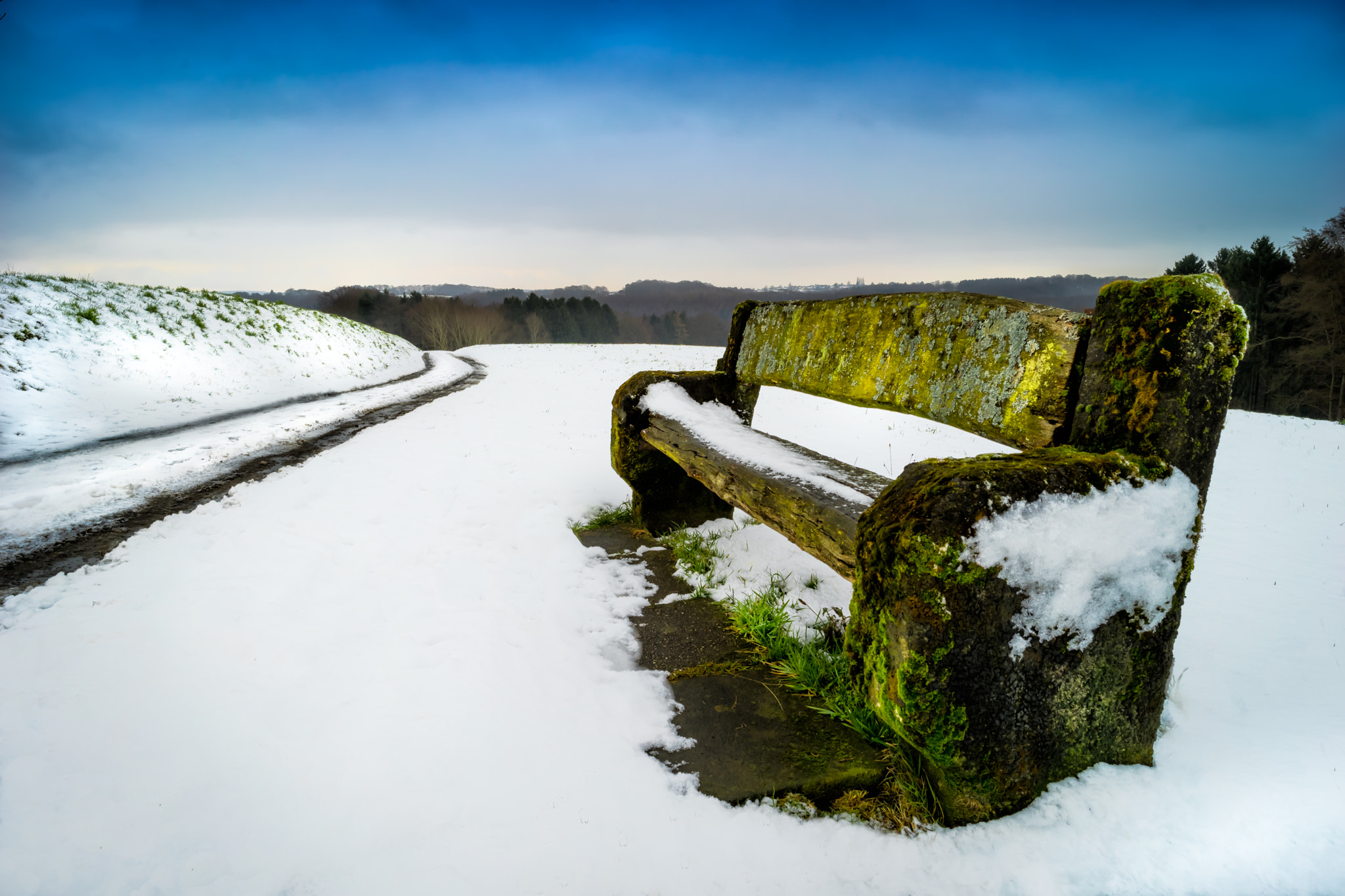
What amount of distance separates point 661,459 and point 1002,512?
7.98 feet

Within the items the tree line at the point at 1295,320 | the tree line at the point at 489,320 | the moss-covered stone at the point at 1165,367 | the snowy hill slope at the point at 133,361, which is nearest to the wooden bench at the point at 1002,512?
the moss-covered stone at the point at 1165,367

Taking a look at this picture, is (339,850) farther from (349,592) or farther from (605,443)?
(605,443)

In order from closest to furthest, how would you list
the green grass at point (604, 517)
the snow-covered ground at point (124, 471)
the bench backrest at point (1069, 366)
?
the bench backrest at point (1069, 366) → the green grass at point (604, 517) → the snow-covered ground at point (124, 471)

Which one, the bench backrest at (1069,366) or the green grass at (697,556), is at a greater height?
the bench backrest at (1069,366)

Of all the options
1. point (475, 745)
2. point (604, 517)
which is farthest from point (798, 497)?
point (604, 517)

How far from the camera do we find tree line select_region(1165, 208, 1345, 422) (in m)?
20.0

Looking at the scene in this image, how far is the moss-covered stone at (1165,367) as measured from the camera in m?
1.36

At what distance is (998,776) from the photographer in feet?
4.53

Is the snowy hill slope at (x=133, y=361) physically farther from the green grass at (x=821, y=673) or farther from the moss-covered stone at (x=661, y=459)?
the green grass at (x=821, y=673)

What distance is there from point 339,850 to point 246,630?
1530mm

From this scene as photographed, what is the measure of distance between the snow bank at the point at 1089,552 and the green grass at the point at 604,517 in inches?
112

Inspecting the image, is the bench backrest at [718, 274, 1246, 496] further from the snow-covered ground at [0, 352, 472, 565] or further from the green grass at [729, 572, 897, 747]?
the snow-covered ground at [0, 352, 472, 565]

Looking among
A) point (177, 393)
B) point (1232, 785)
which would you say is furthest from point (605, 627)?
point (177, 393)

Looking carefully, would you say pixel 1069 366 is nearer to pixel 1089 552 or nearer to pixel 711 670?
pixel 1089 552
